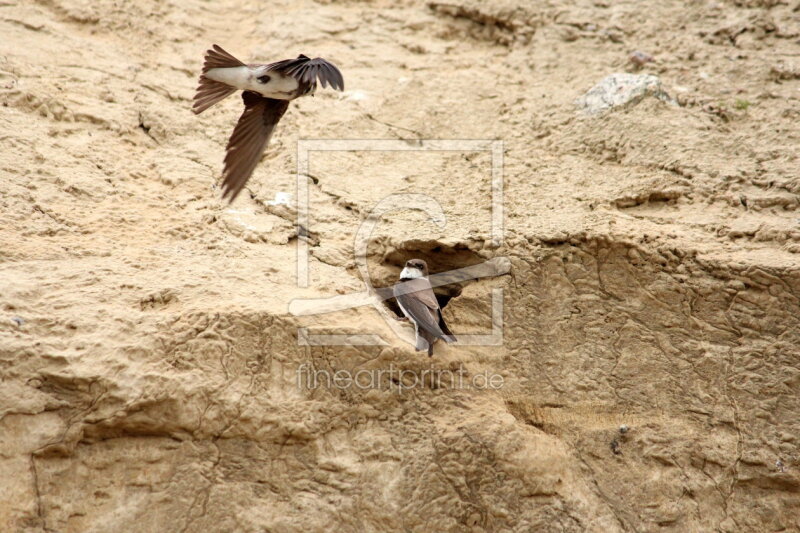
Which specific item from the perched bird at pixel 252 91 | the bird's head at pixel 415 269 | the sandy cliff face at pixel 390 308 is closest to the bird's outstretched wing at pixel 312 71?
the perched bird at pixel 252 91

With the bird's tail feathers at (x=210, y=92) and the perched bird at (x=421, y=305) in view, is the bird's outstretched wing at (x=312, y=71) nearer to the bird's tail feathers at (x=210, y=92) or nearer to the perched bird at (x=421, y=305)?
the bird's tail feathers at (x=210, y=92)

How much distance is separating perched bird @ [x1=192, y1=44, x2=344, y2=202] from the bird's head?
2.95ft

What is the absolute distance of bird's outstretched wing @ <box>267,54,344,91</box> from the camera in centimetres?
366

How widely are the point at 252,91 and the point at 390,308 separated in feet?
4.31

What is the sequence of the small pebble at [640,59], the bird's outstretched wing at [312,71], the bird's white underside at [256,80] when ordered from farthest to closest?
the small pebble at [640,59] → the bird's white underside at [256,80] → the bird's outstretched wing at [312,71]

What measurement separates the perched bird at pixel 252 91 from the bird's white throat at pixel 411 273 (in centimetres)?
89

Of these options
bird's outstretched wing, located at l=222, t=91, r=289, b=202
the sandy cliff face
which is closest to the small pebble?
the sandy cliff face

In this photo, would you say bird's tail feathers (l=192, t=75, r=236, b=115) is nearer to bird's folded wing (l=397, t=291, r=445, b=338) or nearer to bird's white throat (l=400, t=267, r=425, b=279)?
bird's white throat (l=400, t=267, r=425, b=279)

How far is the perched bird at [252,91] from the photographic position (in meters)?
3.87

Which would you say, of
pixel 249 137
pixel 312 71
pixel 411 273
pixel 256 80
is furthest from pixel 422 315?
pixel 256 80

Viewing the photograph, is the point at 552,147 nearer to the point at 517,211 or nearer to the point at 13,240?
the point at 517,211

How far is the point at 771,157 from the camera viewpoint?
4543 millimetres

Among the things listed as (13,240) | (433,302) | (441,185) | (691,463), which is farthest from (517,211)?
(13,240)

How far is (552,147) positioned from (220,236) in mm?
2061
